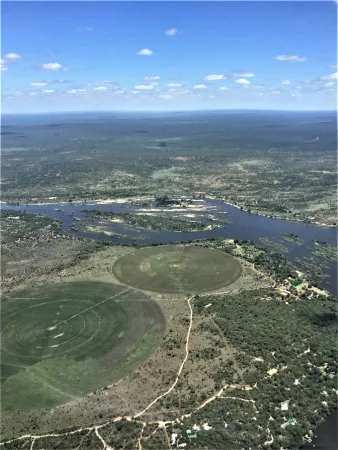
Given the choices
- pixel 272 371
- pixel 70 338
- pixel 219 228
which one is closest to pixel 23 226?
pixel 219 228

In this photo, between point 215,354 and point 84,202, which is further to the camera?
point 84,202

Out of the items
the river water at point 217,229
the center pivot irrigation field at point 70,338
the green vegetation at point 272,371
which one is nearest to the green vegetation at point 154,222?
the river water at point 217,229

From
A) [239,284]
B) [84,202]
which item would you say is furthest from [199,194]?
[239,284]

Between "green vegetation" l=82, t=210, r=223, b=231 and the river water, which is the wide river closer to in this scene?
the river water

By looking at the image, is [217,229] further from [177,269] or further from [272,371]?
[272,371]

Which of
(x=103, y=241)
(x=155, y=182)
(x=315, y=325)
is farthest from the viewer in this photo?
(x=155, y=182)

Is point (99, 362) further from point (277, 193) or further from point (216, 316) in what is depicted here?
point (277, 193)
